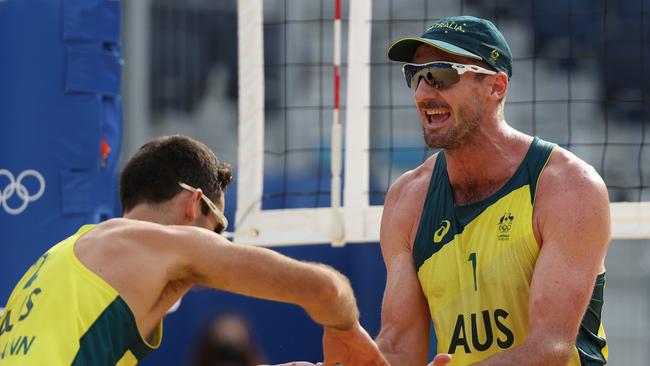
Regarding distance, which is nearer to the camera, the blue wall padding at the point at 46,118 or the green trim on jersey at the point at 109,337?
the green trim on jersey at the point at 109,337

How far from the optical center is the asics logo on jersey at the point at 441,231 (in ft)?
14.4

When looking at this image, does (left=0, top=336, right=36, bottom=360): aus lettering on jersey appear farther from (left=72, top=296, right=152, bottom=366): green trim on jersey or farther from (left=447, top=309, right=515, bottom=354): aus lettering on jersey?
(left=447, top=309, right=515, bottom=354): aus lettering on jersey

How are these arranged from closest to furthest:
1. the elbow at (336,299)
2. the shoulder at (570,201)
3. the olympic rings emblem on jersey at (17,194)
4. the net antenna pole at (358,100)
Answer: the elbow at (336,299) < the shoulder at (570,201) < the olympic rings emblem on jersey at (17,194) < the net antenna pole at (358,100)

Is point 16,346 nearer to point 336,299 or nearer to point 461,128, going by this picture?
point 336,299

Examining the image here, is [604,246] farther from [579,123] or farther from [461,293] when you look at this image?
[579,123]

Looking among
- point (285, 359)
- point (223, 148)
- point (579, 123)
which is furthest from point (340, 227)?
point (223, 148)

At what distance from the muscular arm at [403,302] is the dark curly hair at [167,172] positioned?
2.50 feet

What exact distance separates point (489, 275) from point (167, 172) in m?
1.13

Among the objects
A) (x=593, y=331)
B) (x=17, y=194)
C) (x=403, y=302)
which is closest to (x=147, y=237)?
(x=403, y=302)

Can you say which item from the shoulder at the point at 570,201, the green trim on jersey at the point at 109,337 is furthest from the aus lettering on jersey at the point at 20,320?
the shoulder at the point at 570,201

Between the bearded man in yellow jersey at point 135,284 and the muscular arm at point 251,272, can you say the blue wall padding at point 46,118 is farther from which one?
the muscular arm at point 251,272

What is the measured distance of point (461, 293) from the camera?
4266 mm

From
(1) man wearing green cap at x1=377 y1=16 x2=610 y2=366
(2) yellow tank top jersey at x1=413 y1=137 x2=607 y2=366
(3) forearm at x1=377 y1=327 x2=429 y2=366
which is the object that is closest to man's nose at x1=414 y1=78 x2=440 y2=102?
(1) man wearing green cap at x1=377 y1=16 x2=610 y2=366

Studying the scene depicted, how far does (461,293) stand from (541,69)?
7053 millimetres
